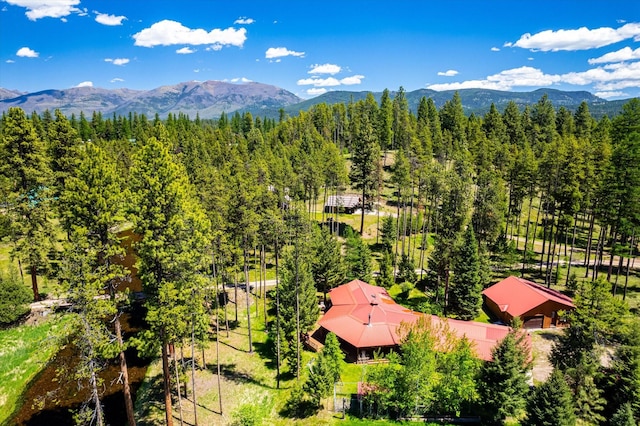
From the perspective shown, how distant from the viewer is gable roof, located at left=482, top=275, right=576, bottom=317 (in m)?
42.7

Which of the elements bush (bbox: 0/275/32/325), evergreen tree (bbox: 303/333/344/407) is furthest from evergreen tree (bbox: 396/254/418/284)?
bush (bbox: 0/275/32/325)

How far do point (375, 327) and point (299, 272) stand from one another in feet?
32.4

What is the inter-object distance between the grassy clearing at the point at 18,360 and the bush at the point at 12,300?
131 cm

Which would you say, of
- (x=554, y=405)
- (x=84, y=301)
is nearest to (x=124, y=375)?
(x=84, y=301)

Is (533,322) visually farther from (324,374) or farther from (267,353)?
(267,353)

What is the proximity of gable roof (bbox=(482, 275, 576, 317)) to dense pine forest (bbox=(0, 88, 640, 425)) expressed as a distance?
2.69 metres

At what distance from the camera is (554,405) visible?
24.6m

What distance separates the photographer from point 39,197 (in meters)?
42.1

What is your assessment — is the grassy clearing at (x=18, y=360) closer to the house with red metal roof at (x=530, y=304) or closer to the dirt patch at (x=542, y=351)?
the dirt patch at (x=542, y=351)

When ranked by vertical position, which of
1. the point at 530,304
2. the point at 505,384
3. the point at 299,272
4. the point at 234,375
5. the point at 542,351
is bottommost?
the point at 234,375

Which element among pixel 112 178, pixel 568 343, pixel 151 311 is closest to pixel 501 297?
pixel 568 343

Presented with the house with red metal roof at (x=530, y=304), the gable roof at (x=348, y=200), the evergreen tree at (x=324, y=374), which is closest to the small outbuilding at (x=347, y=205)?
the gable roof at (x=348, y=200)

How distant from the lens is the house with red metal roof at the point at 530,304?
42531 mm

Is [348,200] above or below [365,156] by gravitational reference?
below
